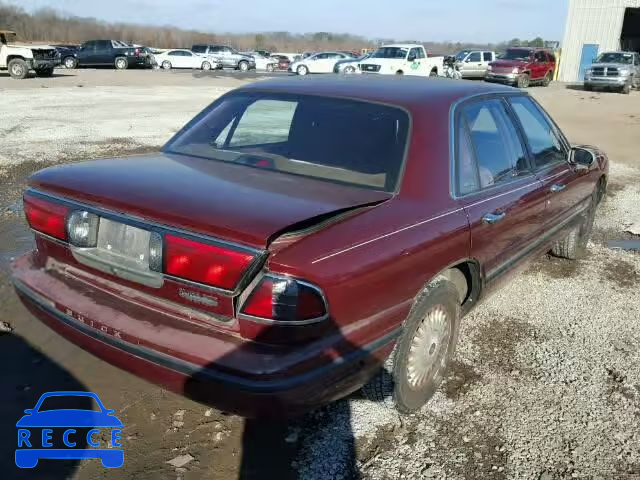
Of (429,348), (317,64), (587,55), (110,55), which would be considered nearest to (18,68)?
(110,55)

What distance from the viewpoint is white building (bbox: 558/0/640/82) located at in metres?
35.3

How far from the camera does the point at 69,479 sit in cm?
248

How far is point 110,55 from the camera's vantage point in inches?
1395

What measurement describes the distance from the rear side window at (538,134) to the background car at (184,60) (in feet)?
122

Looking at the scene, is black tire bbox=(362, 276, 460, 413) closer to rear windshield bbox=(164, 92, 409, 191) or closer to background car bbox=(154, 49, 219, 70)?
rear windshield bbox=(164, 92, 409, 191)

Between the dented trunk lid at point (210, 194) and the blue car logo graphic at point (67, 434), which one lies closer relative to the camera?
the dented trunk lid at point (210, 194)

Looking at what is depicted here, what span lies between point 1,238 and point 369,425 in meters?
4.07

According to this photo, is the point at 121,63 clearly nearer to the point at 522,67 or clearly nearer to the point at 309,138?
the point at 522,67

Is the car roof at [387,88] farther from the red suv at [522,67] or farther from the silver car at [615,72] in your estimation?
the silver car at [615,72]

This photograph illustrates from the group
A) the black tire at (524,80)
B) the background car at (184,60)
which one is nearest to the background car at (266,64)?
the background car at (184,60)

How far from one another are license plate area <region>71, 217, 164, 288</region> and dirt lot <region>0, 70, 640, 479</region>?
837mm

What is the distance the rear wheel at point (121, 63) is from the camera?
3538cm

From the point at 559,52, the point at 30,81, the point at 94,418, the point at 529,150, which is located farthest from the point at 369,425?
the point at 559,52

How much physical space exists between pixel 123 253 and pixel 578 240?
14.0 ft
